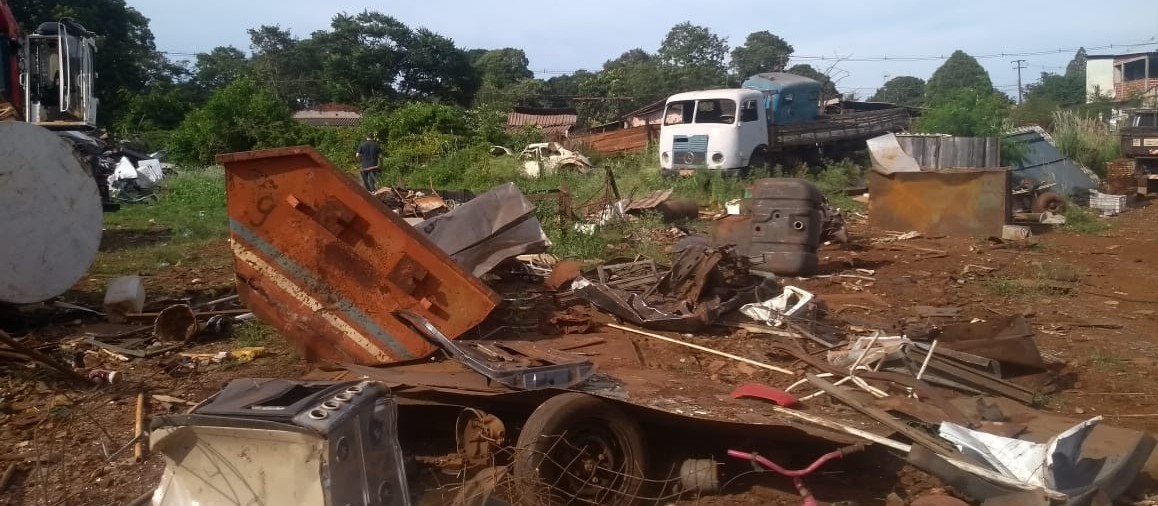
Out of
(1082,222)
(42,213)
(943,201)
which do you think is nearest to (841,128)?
(1082,222)

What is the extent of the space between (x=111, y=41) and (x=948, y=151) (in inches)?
1302

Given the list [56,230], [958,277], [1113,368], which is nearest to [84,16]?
[56,230]

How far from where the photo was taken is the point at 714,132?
1977 centimetres

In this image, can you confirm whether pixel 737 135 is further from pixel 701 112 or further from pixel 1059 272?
pixel 1059 272

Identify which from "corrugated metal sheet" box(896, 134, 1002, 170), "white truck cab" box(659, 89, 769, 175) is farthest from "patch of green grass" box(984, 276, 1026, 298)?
"white truck cab" box(659, 89, 769, 175)

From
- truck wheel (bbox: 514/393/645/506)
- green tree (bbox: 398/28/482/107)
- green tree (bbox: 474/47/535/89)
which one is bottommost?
truck wheel (bbox: 514/393/645/506)

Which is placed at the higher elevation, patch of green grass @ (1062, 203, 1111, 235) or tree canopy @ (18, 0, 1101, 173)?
tree canopy @ (18, 0, 1101, 173)

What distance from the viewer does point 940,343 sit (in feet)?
20.2

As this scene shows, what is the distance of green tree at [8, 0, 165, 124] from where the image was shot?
31.8 m

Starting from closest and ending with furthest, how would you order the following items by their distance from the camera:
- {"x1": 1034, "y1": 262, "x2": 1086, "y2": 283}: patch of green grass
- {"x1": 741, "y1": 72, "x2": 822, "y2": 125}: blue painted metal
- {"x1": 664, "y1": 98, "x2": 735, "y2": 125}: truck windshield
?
{"x1": 1034, "y1": 262, "x2": 1086, "y2": 283}: patch of green grass → {"x1": 664, "y1": 98, "x2": 735, "y2": 125}: truck windshield → {"x1": 741, "y1": 72, "x2": 822, "y2": 125}: blue painted metal

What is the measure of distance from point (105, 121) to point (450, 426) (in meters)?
32.0

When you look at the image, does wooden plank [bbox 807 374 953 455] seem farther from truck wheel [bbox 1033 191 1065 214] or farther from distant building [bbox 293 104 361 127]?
distant building [bbox 293 104 361 127]

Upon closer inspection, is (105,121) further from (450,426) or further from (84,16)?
(450,426)

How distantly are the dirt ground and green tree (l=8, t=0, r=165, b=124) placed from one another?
2540 centimetres
